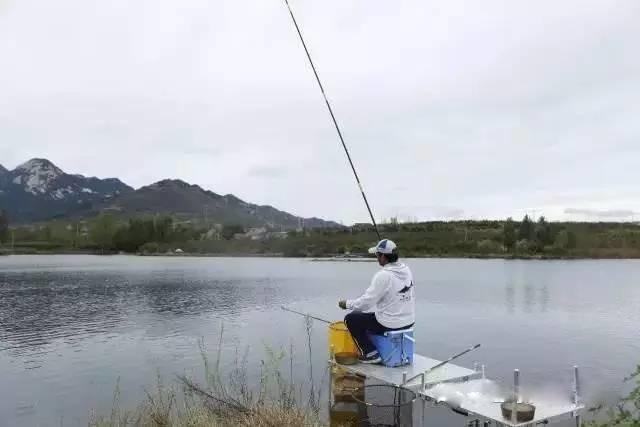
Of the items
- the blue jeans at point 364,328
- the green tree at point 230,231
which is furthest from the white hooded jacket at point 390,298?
the green tree at point 230,231

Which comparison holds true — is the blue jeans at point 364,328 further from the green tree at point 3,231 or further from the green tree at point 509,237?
the green tree at point 3,231

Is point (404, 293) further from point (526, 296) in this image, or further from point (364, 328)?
point (526, 296)

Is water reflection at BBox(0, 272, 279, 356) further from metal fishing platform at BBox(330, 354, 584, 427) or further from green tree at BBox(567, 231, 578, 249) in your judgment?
green tree at BBox(567, 231, 578, 249)

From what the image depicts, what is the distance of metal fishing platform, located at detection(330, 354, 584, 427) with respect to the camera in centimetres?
662

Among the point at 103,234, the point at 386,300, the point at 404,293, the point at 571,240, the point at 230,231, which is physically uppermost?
the point at 230,231

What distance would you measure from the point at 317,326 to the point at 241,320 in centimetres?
359

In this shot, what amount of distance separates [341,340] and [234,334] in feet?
35.5

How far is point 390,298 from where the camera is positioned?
27.8 ft

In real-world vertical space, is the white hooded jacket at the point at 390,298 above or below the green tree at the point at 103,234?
below

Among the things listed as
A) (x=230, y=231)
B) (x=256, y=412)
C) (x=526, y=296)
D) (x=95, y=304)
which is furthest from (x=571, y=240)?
(x=256, y=412)

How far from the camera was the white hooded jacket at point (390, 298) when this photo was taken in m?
8.40

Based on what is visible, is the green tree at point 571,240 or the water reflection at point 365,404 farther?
the green tree at point 571,240

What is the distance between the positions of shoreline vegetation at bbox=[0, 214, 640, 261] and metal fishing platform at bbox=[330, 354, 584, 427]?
2197 inches

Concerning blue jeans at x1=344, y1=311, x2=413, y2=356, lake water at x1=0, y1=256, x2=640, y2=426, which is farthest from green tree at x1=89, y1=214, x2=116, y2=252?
blue jeans at x1=344, y1=311, x2=413, y2=356
